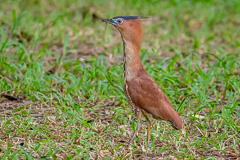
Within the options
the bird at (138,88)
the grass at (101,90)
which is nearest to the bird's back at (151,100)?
the bird at (138,88)

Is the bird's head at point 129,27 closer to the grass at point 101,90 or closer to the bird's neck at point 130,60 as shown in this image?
the bird's neck at point 130,60

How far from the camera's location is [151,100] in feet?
12.3

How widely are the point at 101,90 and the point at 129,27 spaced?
3.95 ft

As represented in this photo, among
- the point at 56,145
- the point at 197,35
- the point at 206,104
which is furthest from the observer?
the point at 197,35

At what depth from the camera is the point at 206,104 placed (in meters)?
4.59

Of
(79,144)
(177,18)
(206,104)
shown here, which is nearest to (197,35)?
(177,18)

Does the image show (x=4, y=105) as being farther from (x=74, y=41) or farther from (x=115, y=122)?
(x=74, y=41)

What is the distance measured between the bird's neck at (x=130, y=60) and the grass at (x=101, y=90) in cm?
48

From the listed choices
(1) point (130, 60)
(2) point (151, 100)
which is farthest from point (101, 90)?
(2) point (151, 100)

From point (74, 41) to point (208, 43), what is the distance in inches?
91.4

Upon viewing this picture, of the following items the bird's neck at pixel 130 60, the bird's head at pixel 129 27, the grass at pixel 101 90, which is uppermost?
the bird's head at pixel 129 27

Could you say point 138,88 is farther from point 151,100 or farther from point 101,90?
point 101,90

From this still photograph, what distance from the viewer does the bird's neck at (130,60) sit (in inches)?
152

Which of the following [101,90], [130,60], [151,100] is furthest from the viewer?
[101,90]
